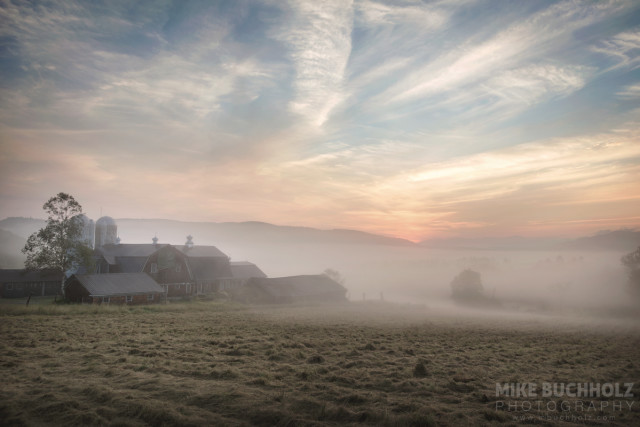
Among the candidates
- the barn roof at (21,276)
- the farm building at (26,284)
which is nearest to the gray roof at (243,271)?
the farm building at (26,284)

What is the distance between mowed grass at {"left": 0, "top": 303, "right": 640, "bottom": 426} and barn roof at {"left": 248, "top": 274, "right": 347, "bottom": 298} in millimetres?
37157

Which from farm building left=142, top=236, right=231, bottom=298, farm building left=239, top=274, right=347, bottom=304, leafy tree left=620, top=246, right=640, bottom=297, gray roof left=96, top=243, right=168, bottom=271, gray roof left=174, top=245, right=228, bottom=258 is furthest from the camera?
gray roof left=174, top=245, right=228, bottom=258

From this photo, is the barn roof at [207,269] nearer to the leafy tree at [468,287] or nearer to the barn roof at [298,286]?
the barn roof at [298,286]

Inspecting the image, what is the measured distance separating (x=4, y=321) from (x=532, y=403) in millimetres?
32921

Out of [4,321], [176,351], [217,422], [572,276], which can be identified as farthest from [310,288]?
[572,276]

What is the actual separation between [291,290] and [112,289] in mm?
27000

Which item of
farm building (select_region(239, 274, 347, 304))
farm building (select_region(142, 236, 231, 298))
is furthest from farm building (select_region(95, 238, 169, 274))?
farm building (select_region(239, 274, 347, 304))

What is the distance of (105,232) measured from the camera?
240 feet

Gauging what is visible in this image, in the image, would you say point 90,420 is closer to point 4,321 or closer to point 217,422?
point 217,422

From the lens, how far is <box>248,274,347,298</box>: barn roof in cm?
5962

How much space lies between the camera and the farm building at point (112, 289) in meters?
44.4

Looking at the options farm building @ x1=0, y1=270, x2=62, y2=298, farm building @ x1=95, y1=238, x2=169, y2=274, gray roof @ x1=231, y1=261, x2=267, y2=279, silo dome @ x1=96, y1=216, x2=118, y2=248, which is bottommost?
farm building @ x1=0, y1=270, x2=62, y2=298

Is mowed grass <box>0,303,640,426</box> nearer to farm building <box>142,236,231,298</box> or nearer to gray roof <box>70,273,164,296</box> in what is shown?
gray roof <box>70,273,164,296</box>

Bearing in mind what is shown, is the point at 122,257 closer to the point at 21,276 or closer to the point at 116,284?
the point at 21,276
